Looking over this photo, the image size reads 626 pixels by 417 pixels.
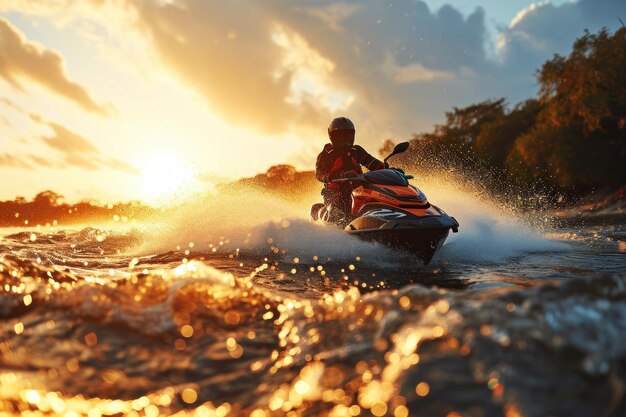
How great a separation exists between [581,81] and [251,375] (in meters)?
33.9

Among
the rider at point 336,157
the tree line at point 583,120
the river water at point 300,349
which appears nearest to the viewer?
the river water at point 300,349

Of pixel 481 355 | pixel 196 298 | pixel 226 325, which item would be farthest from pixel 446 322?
pixel 196 298

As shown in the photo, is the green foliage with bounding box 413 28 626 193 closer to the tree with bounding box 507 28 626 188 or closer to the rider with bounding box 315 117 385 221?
the tree with bounding box 507 28 626 188

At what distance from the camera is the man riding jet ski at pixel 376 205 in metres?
5.78

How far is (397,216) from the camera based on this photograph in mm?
5867

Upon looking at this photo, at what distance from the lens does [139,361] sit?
2082mm

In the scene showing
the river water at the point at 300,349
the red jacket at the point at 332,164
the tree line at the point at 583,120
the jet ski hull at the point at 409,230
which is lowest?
the river water at the point at 300,349

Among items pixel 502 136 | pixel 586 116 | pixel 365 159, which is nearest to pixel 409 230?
pixel 365 159

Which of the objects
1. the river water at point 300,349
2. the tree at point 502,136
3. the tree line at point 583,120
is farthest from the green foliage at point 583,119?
the river water at point 300,349

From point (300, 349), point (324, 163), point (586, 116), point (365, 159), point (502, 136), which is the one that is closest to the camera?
point (300, 349)

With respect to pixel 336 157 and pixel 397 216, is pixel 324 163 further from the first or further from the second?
pixel 397 216

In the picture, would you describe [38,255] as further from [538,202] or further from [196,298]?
[538,202]

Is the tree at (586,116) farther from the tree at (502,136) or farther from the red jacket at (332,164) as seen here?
the red jacket at (332,164)

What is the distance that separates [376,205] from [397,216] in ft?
1.61
